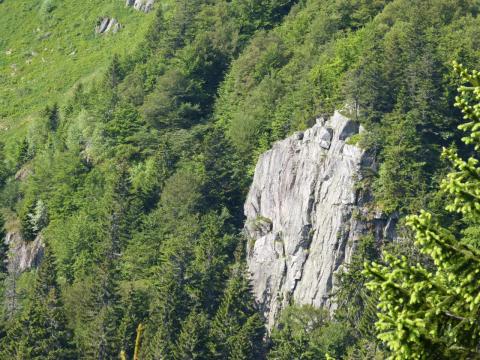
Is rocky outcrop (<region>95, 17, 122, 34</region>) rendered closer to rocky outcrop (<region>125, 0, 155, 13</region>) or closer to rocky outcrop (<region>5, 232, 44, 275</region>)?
rocky outcrop (<region>125, 0, 155, 13</region>)

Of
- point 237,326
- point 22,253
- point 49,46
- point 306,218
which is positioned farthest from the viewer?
point 49,46

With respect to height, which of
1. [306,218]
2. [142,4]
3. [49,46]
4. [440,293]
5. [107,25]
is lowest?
[107,25]

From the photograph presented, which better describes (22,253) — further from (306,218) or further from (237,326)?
(306,218)

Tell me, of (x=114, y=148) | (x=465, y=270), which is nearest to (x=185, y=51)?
(x=114, y=148)

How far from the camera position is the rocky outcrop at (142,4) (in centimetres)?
15012

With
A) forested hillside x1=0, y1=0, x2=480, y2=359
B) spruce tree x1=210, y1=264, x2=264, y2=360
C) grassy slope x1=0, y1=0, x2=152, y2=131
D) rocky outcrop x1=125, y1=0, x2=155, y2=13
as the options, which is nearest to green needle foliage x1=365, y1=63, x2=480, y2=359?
forested hillside x1=0, y1=0, x2=480, y2=359

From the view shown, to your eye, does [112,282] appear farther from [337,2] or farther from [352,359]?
[337,2]

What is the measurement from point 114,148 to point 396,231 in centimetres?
4595

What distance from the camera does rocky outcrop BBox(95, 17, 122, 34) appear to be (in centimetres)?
15125

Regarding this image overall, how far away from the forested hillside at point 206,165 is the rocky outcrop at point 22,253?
537mm

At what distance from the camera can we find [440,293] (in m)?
12.6

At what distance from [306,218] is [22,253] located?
42.2 meters

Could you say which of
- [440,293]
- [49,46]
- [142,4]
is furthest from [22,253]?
[440,293]

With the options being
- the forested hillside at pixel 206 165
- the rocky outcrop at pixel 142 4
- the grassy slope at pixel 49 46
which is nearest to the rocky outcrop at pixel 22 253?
the forested hillside at pixel 206 165
